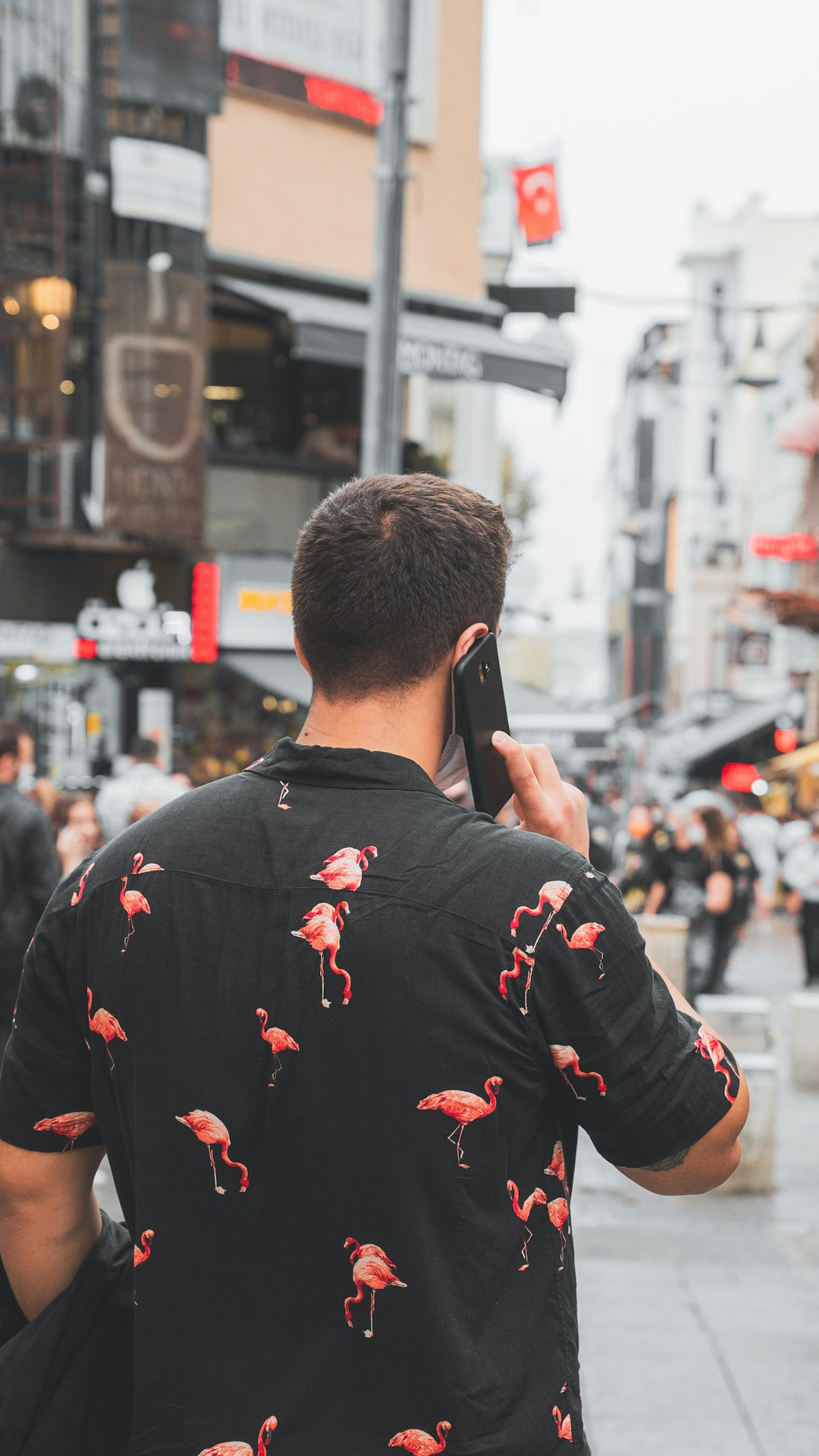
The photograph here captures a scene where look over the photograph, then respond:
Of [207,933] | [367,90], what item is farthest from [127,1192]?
[367,90]

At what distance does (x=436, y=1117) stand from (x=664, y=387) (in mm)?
80145

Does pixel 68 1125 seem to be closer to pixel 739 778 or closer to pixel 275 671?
pixel 275 671

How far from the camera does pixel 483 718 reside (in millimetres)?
1891

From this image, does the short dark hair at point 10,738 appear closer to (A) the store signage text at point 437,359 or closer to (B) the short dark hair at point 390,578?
(B) the short dark hair at point 390,578

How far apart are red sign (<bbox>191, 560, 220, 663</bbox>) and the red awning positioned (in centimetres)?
1677

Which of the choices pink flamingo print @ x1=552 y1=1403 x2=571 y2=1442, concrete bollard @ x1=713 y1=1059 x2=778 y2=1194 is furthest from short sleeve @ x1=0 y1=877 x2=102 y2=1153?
concrete bollard @ x1=713 y1=1059 x2=778 y2=1194

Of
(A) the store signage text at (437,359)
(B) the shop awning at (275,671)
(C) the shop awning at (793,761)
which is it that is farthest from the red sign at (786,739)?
(A) the store signage text at (437,359)

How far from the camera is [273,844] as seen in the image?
1.74m

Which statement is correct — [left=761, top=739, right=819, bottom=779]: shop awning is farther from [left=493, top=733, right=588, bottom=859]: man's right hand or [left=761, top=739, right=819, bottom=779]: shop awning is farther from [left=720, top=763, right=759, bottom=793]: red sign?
[left=493, top=733, right=588, bottom=859]: man's right hand

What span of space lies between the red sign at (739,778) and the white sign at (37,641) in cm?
2172

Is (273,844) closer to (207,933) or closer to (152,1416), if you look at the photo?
(207,933)

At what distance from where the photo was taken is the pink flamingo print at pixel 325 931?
5.49 feet

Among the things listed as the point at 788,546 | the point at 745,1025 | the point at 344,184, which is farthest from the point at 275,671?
the point at 788,546

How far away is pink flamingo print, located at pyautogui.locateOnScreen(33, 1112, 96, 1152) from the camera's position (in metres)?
1.86
